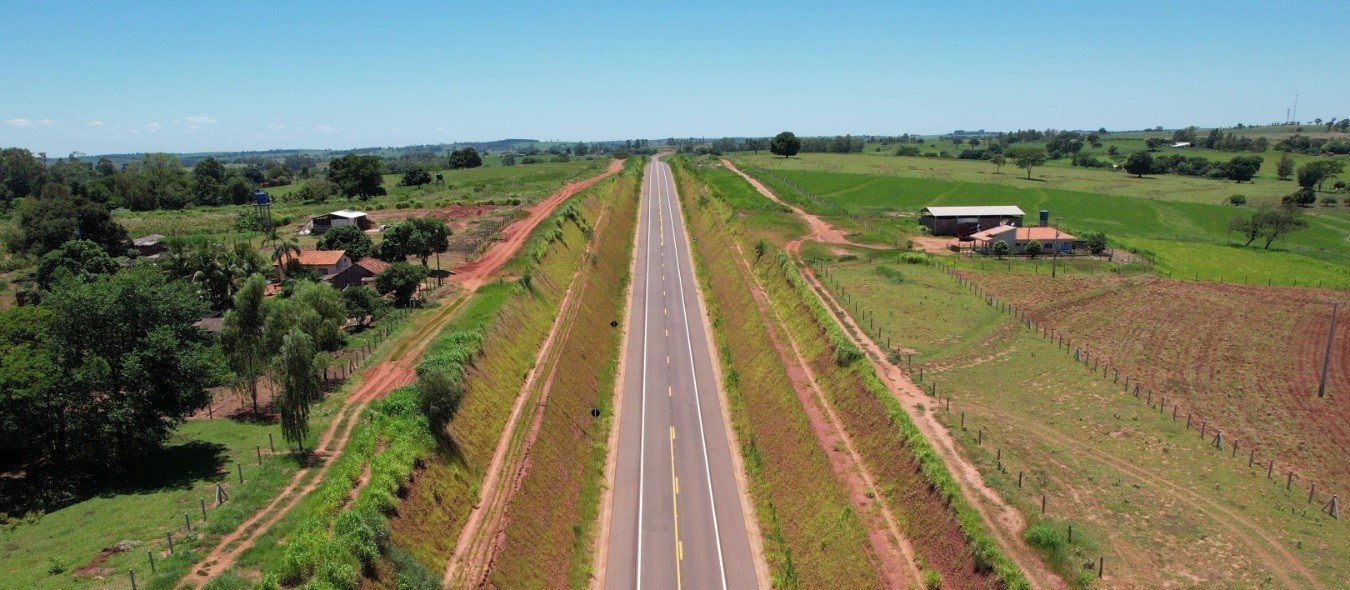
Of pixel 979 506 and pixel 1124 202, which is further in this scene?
pixel 1124 202

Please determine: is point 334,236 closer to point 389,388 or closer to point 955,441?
point 389,388

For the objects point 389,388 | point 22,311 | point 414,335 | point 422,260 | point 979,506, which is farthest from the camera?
point 422,260

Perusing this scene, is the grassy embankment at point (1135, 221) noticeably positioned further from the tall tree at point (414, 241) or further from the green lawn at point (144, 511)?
the green lawn at point (144, 511)

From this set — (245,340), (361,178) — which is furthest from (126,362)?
(361,178)

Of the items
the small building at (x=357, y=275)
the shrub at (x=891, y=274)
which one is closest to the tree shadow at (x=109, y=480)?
the small building at (x=357, y=275)

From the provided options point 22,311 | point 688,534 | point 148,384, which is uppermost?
point 22,311

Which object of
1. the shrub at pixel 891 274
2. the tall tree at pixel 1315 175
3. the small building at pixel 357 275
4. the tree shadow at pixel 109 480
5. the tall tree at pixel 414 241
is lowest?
the tree shadow at pixel 109 480

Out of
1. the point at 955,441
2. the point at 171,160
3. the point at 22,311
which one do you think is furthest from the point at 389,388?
the point at 171,160
